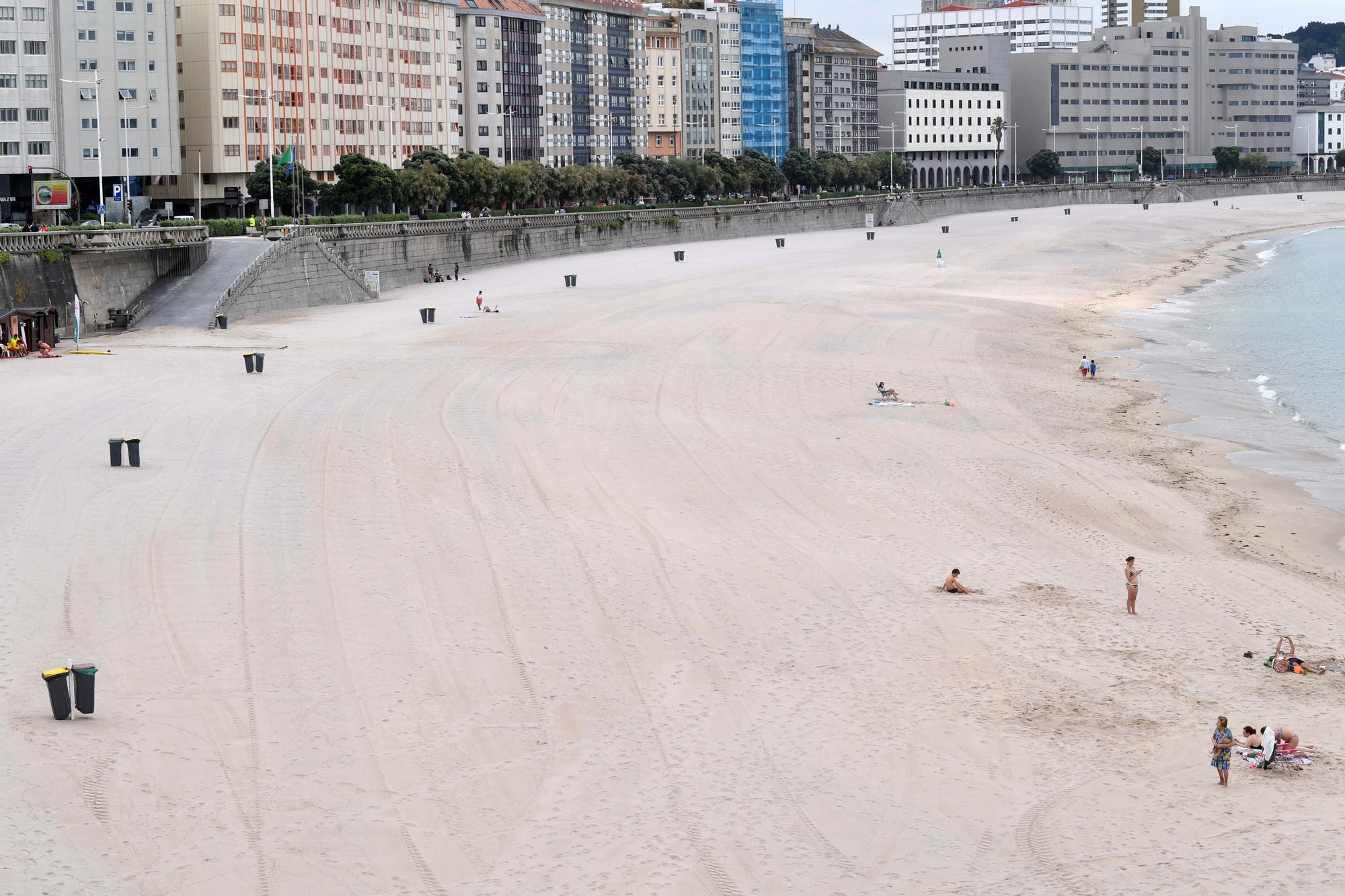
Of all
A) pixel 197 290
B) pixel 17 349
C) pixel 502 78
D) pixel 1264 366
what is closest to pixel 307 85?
pixel 502 78

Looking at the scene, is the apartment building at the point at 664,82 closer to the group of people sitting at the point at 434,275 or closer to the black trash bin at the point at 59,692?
the group of people sitting at the point at 434,275

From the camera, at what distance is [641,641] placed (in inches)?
842

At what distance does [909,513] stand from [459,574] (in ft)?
29.9

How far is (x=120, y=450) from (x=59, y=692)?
1315cm

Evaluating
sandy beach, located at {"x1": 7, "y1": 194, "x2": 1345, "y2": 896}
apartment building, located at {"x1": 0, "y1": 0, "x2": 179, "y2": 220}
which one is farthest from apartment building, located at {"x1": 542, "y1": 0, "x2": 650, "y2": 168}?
sandy beach, located at {"x1": 7, "y1": 194, "x2": 1345, "y2": 896}

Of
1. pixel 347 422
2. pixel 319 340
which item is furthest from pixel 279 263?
pixel 347 422

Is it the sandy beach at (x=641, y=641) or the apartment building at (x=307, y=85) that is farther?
the apartment building at (x=307, y=85)

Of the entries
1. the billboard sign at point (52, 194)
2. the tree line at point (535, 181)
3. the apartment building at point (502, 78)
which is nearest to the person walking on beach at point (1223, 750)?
the billboard sign at point (52, 194)

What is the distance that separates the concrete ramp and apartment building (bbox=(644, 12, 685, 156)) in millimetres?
99061

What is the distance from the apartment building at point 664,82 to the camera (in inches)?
6216

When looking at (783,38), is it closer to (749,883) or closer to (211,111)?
(211,111)

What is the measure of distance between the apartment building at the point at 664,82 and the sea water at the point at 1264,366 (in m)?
79.6

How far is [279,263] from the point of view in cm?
6153

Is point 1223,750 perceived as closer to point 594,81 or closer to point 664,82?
point 594,81
